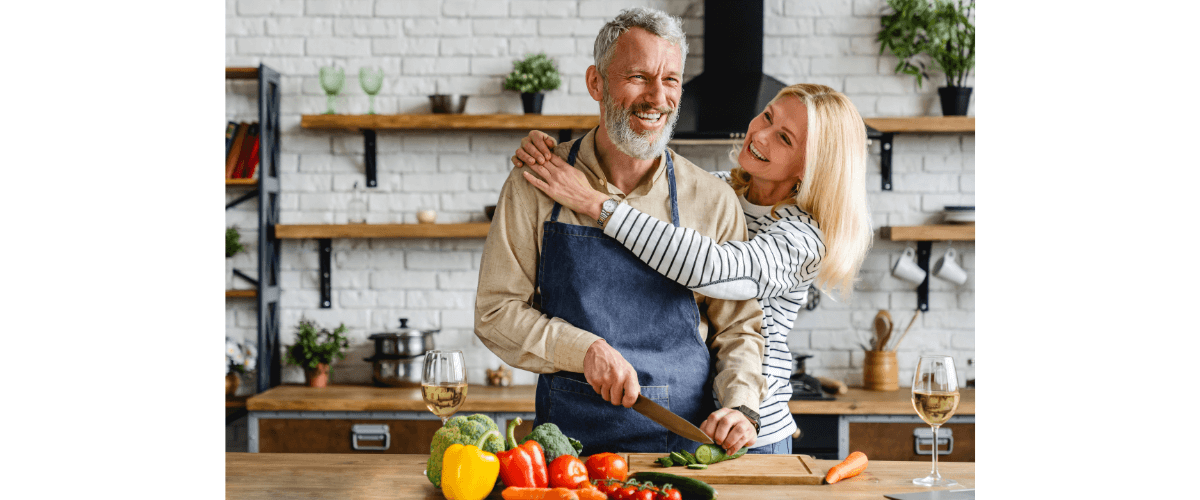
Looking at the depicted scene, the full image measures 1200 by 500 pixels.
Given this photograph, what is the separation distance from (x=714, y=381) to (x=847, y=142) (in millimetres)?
562

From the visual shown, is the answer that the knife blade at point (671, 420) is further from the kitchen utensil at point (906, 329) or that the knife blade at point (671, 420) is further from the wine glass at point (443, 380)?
the kitchen utensil at point (906, 329)

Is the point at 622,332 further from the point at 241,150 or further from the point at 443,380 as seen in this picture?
the point at 241,150

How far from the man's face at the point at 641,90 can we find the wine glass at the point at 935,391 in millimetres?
714

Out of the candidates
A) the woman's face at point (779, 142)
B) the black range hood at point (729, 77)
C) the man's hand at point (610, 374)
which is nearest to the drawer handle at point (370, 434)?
the black range hood at point (729, 77)

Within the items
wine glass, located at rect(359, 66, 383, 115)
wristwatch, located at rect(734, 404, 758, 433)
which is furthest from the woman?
wine glass, located at rect(359, 66, 383, 115)

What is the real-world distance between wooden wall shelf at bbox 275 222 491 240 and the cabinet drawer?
786 mm

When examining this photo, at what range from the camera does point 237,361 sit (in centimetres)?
355

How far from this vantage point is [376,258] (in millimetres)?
3818

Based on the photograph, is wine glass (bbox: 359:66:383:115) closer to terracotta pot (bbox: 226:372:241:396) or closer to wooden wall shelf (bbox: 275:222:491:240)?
wooden wall shelf (bbox: 275:222:491:240)

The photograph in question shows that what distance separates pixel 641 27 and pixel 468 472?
975mm
